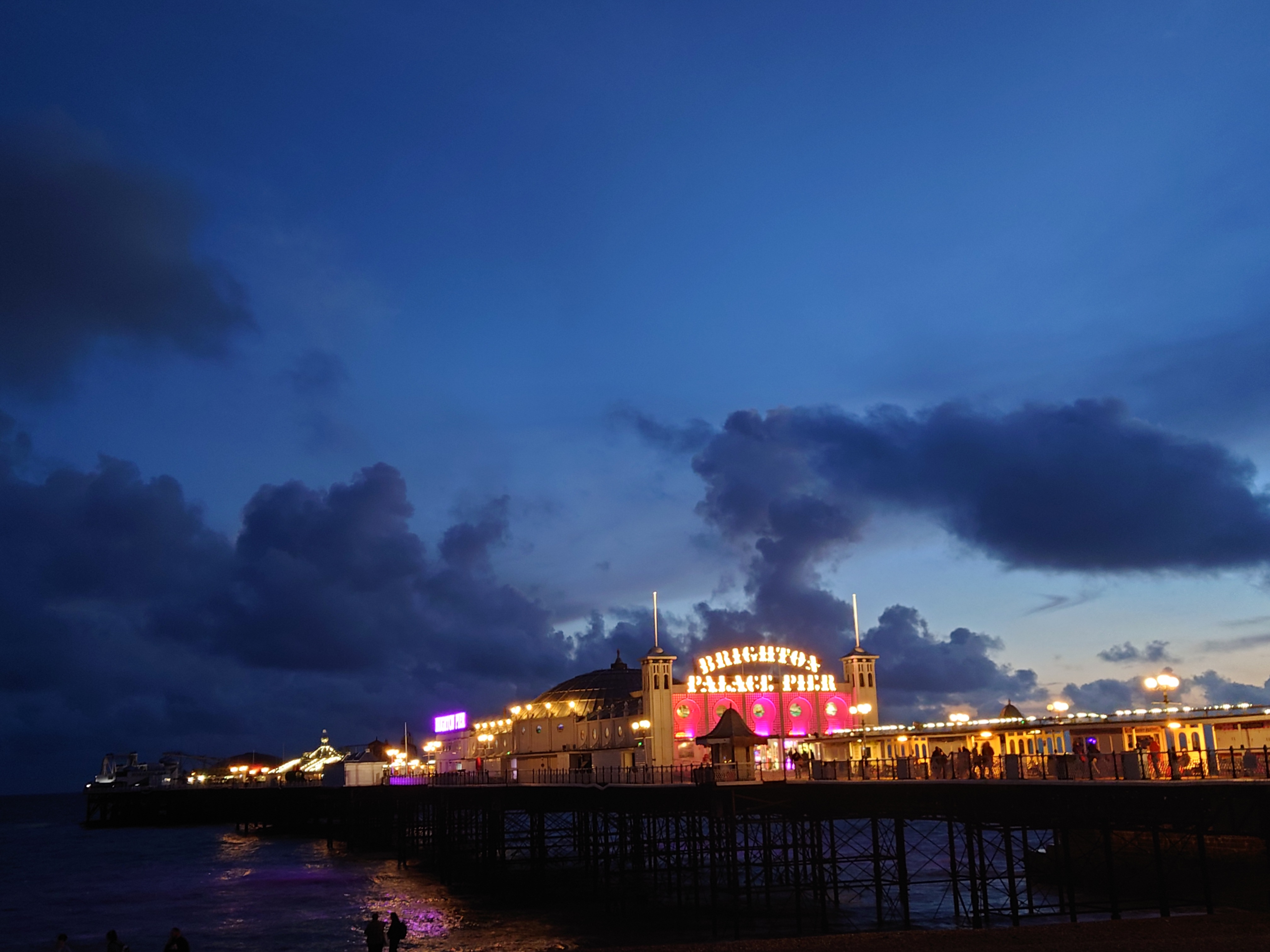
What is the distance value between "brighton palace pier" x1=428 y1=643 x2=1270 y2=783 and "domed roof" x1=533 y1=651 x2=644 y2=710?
0.20 metres

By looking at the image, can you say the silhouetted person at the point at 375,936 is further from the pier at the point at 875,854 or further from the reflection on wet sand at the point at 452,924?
the pier at the point at 875,854

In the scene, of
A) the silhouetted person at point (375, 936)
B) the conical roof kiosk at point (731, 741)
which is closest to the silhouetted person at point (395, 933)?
the silhouetted person at point (375, 936)

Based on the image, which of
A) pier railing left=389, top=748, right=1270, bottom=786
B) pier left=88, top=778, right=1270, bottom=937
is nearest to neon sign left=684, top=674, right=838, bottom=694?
pier left=88, top=778, right=1270, bottom=937

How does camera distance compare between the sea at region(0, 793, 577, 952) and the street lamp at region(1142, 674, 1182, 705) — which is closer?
the street lamp at region(1142, 674, 1182, 705)

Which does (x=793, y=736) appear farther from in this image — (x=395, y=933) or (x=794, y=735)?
(x=395, y=933)

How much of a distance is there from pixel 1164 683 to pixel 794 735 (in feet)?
115

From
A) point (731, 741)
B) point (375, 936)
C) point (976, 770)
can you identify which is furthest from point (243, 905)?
point (976, 770)

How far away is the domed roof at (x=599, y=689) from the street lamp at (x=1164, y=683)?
4998 cm

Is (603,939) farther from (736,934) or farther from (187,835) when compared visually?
(187,835)

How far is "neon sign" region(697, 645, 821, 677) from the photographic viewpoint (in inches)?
2783

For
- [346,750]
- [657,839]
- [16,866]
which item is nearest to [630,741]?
[657,839]

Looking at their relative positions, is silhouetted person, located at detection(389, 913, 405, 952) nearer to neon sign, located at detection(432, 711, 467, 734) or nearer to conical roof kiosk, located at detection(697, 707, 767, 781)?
conical roof kiosk, located at detection(697, 707, 767, 781)

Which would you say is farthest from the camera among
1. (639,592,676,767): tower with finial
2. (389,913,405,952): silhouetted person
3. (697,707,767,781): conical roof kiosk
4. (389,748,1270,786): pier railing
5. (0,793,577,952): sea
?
(639,592,676,767): tower with finial

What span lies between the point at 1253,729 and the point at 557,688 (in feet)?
209
